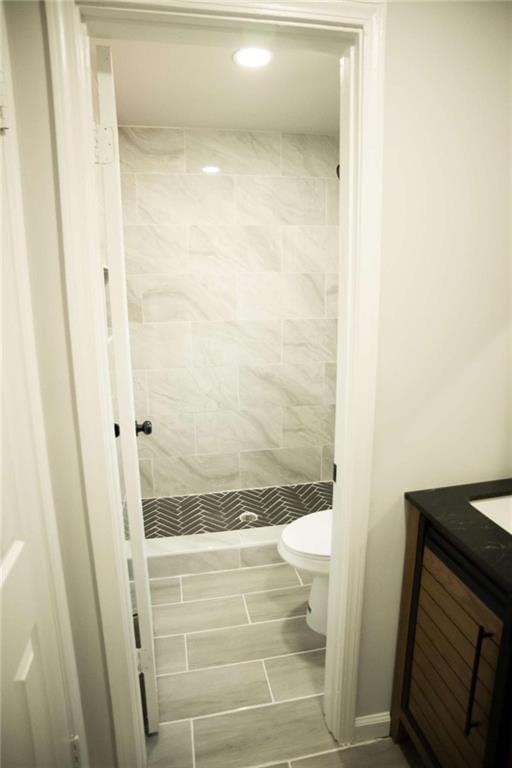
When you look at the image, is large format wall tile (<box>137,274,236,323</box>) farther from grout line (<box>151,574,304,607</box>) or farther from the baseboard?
the baseboard

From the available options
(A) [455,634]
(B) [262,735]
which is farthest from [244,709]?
(A) [455,634]

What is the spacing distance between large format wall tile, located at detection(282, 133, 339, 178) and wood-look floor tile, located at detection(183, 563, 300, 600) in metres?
2.46

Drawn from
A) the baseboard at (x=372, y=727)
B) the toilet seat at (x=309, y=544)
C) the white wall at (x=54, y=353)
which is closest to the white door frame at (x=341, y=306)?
the white wall at (x=54, y=353)

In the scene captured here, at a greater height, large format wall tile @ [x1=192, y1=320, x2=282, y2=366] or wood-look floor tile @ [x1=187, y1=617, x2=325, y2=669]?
large format wall tile @ [x1=192, y1=320, x2=282, y2=366]

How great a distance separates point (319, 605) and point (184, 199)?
2429 millimetres

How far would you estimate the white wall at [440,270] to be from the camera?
45.9 inches

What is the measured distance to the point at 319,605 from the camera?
2027 mm

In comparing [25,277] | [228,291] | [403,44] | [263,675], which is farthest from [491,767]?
[228,291]

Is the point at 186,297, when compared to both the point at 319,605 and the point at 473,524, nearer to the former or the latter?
the point at 319,605

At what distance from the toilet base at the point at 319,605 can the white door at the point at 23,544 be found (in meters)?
1.17

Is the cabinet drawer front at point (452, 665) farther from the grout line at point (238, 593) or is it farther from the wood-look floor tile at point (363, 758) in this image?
the grout line at point (238, 593)

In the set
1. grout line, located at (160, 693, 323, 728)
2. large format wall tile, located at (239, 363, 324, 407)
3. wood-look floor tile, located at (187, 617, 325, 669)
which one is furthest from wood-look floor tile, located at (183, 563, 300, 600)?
large format wall tile, located at (239, 363, 324, 407)

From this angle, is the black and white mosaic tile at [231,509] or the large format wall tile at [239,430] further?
the large format wall tile at [239,430]

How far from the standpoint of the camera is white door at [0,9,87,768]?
3.06 feet
